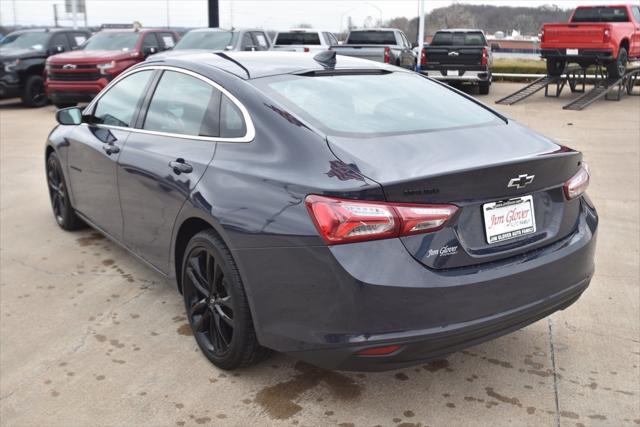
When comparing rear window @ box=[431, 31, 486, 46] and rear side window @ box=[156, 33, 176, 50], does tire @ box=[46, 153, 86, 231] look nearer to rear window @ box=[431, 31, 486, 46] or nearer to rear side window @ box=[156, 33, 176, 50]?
rear side window @ box=[156, 33, 176, 50]

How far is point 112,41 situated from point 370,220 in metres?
13.8

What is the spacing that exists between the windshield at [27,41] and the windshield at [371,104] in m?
14.0

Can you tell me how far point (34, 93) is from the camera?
1522 cm

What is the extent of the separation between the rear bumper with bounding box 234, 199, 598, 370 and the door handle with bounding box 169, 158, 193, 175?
0.70m

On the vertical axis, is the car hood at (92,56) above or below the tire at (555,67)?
above

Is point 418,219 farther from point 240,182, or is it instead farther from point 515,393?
point 515,393

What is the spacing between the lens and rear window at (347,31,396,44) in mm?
19562

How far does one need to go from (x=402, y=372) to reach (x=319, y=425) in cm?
64

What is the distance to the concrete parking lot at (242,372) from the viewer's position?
2977 millimetres

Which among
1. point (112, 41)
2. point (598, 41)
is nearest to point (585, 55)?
point (598, 41)

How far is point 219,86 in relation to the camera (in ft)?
11.4

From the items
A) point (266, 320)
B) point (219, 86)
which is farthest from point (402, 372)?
point (219, 86)

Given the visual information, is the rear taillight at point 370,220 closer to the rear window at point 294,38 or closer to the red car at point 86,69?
the red car at point 86,69

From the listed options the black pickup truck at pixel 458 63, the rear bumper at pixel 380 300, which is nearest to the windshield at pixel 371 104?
the rear bumper at pixel 380 300
